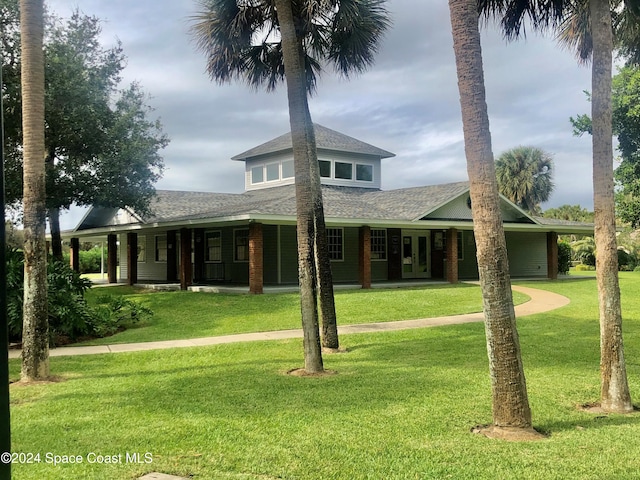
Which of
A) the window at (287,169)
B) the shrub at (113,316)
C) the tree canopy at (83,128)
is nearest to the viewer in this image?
the shrub at (113,316)

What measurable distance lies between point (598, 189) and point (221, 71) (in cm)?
832

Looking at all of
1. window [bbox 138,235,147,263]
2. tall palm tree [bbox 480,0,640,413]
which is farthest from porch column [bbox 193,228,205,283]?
tall palm tree [bbox 480,0,640,413]

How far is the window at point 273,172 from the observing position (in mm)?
28658

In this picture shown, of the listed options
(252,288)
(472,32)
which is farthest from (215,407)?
(252,288)

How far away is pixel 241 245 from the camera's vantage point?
23.8 meters

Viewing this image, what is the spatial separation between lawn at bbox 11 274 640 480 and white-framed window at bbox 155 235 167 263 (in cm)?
1779

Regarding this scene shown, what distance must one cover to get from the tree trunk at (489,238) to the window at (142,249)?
25.7m

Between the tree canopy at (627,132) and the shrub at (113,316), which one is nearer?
the shrub at (113,316)

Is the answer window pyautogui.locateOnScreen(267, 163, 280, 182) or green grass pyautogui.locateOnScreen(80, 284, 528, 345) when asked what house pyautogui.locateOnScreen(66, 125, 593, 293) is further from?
green grass pyautogui.locateOnScreen(80, 284, 528, 345)

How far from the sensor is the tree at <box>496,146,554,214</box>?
46.8 meters

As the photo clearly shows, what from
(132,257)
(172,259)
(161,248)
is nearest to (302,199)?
(172,259)

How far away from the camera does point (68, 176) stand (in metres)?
20.8

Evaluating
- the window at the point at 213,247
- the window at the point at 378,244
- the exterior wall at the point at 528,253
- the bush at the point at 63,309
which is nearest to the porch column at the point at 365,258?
the window at the point at 378,244

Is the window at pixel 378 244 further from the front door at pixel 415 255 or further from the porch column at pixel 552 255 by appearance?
the porch column at pixel 552 255
